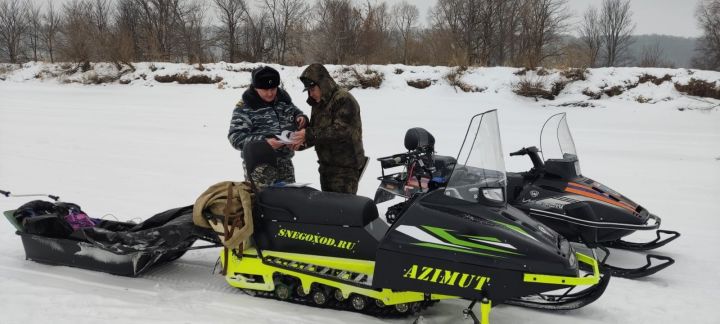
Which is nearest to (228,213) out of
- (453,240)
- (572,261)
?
(453,240)

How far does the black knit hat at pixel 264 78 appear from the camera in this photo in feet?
11.6

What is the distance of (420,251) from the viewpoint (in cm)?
274

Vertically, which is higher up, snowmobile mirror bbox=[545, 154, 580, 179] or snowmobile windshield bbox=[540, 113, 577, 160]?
snowmobile windshield bbox=[540, 113, 577, 160]

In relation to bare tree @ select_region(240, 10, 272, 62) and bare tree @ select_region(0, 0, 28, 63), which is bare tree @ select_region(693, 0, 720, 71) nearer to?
bare tree @ select_region(240, 10, 272, 62)

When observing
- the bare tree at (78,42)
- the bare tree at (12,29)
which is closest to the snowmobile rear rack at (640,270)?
the bare tree at (78,42)

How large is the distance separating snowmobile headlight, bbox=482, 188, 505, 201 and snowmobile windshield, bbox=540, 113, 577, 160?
1872mm

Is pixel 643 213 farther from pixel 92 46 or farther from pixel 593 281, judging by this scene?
pixel 92 46

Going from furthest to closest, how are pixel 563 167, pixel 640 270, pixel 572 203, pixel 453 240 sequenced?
pixel 563 167, pixel 572 203, pixel 640 270, pixel 453 240

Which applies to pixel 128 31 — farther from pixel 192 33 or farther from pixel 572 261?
pixel 572 261

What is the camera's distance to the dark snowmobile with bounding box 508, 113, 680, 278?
4066 mm

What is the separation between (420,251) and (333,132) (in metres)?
1.13

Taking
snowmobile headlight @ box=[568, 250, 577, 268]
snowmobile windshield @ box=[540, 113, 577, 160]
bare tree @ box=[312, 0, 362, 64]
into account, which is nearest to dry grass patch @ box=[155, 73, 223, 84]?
bare tree @ box=[312, 0, 362, 64]

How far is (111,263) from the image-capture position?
348 centimetres

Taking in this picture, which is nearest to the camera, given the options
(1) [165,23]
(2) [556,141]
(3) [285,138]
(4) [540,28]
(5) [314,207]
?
(5) [314,207]
